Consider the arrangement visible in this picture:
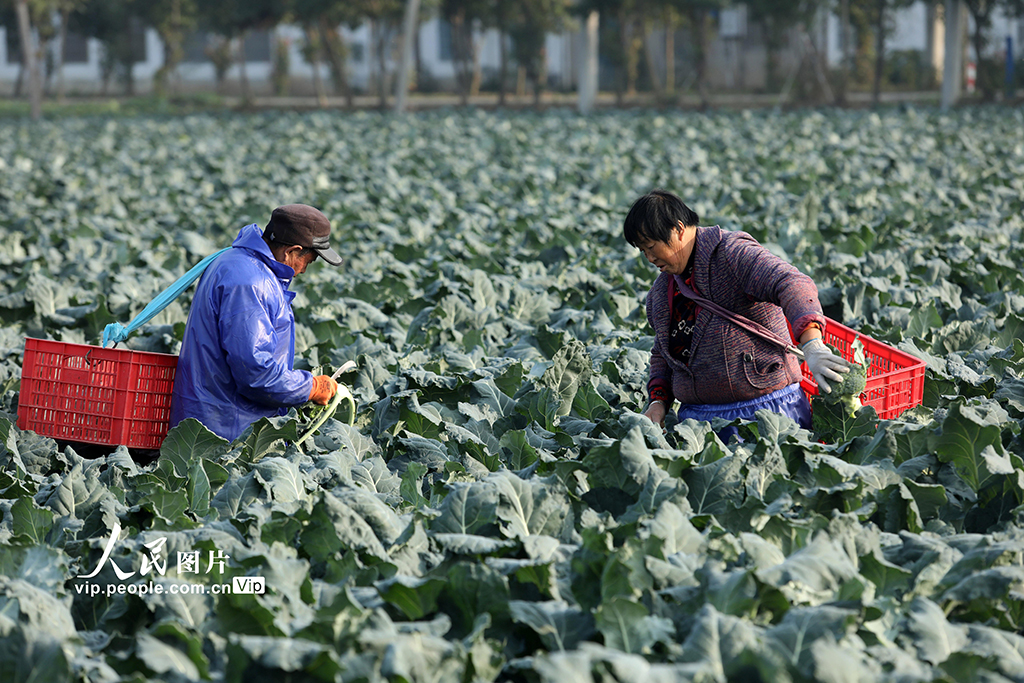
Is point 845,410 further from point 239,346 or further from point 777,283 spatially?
point 239,346

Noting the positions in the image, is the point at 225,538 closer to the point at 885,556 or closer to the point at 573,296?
the point at 885,556

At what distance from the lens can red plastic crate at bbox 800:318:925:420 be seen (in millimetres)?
4223

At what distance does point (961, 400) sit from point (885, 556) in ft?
2.80

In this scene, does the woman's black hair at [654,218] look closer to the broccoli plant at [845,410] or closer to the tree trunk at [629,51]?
the broccoli plant at [845,410]

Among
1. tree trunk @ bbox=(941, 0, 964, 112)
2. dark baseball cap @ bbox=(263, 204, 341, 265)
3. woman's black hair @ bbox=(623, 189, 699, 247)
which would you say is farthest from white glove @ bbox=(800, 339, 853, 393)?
tree trunk @ bbox=(941, 0, 964, 112)

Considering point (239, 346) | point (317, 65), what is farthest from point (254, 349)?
point (317, 65)

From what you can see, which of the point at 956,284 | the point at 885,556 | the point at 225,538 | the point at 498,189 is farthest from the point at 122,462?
the point at 498,189

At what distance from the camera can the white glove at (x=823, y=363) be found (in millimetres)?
3613

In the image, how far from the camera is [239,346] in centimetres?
438

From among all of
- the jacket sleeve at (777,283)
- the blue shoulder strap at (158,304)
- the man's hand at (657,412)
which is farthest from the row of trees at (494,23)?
the jacket sleeve at (777,283)

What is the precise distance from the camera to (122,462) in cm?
428

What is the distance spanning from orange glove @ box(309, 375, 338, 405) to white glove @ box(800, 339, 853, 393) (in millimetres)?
2002

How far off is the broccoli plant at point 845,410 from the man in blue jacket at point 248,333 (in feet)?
6.56

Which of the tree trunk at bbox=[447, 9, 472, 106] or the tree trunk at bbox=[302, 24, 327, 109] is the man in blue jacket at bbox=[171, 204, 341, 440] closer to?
the tree trunk at bbox=[302, 24, 327, 109]
